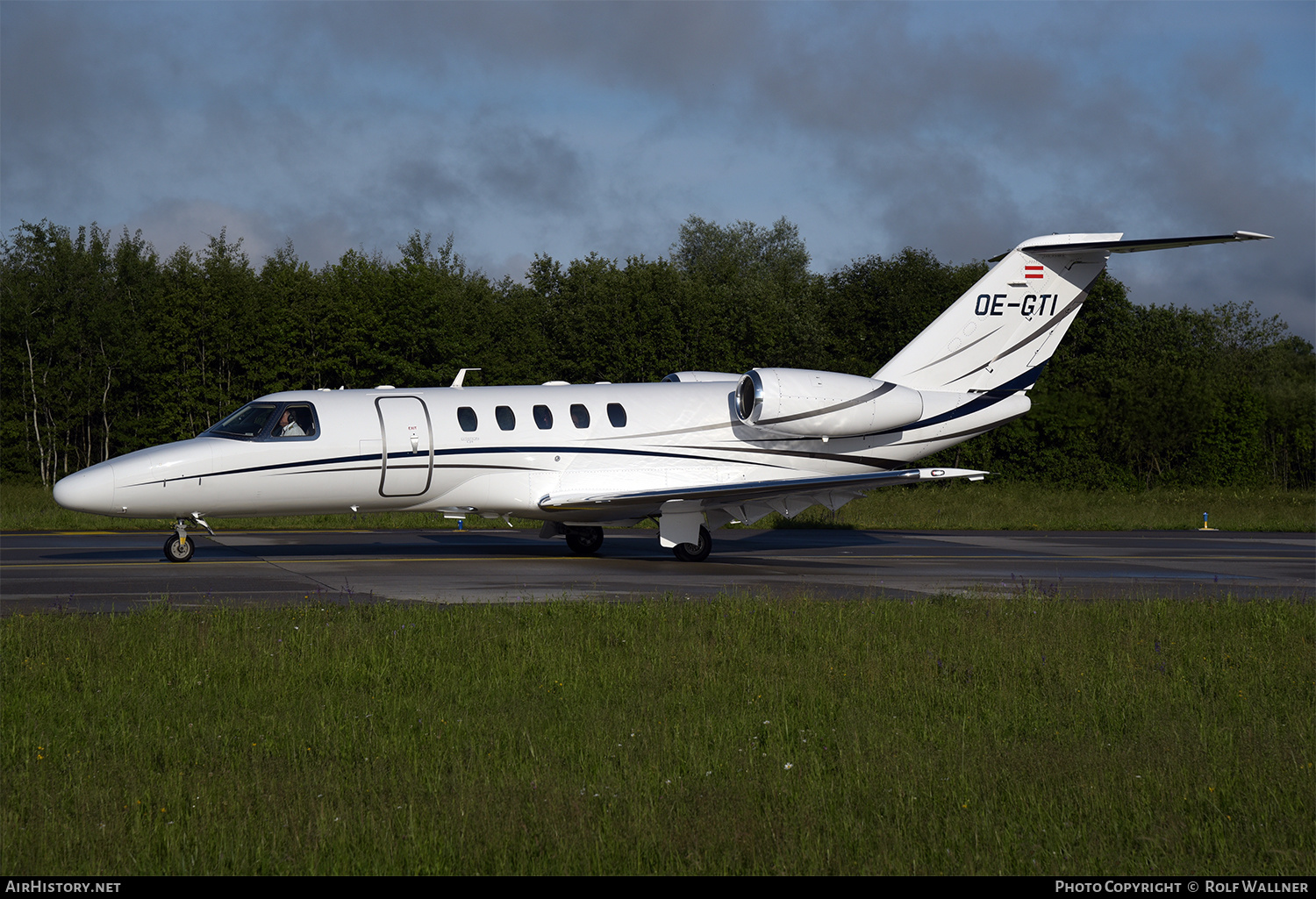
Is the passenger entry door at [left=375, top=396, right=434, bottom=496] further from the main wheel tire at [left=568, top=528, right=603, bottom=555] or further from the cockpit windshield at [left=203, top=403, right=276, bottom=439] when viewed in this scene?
the main wheel tire at [left=568, top=528, right=603, bottom=555]

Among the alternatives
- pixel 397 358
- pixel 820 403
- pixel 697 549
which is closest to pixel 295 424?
pixel 697 549

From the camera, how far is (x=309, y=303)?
141 feet

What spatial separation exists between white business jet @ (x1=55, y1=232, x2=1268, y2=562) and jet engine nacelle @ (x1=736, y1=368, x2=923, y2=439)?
31mm

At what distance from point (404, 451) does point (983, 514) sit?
18.1 m

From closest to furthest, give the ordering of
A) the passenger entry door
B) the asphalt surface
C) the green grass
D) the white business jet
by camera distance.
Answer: the green grass → the asphalt surface → the white business jet → the passenger entry door

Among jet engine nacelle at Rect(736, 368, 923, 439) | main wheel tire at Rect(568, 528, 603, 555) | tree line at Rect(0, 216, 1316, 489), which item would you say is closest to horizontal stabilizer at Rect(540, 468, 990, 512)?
jet engine nacelle at Rect(736, 368, 923, 439)

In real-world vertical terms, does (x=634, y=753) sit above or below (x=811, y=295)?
below

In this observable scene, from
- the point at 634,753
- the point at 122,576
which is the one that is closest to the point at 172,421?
the point at 122,576

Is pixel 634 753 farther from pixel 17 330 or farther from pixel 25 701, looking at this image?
pixel 17 330

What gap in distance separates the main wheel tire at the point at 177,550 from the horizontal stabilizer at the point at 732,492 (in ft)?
18.8

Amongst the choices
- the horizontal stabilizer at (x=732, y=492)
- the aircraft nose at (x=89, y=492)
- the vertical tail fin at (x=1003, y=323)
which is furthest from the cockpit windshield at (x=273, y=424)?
the vertical tail fin at (x=1003, y=323)

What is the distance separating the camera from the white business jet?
17500mm

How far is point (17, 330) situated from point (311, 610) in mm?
38431

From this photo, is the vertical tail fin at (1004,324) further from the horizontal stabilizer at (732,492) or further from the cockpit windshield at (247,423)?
the cockpit windshield at (247,423)
